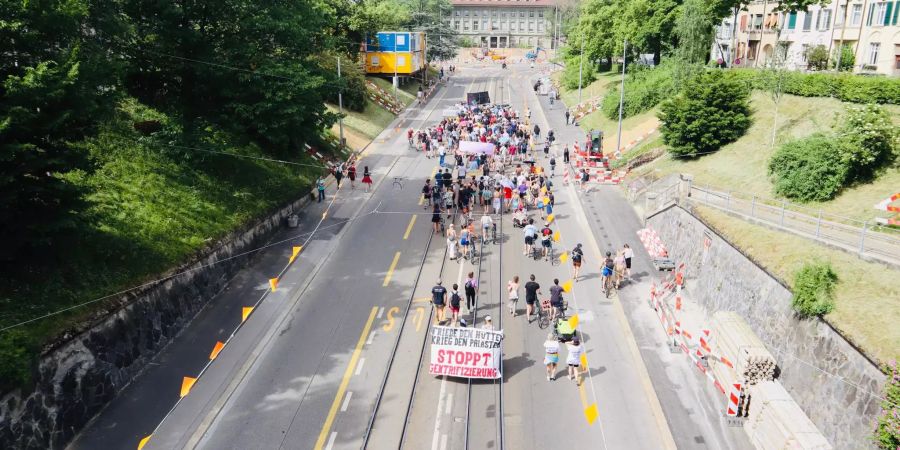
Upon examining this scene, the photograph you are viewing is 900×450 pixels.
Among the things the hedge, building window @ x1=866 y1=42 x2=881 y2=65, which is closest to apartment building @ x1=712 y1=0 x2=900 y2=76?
building window @ x1=866 y1=42 x2=881 y2=65

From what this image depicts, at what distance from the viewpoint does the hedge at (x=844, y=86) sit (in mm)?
26984

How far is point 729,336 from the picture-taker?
55.3 feet

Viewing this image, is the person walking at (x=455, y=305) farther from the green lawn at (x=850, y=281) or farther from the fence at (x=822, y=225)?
the fence at (x=822, y=225)

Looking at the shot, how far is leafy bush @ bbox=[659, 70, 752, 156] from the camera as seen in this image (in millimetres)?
32219

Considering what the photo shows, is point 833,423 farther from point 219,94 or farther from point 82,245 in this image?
point 219,94

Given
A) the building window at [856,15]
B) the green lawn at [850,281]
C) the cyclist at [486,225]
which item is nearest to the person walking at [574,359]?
the green lawn at [850,281]

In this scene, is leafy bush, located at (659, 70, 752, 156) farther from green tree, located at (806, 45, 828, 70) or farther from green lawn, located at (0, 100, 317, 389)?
green lawn, located at (0, 100, 317, 389)

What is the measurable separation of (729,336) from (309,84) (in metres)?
21.9

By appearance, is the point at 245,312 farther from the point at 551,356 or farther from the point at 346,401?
the point at 551,356

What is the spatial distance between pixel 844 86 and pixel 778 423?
862 inches

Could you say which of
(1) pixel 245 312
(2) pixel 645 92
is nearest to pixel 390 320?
(1) pixel 245 312

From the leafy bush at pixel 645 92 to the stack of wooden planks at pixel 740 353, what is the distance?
29.6 metres

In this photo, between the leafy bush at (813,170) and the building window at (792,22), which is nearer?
the leafy bush at (813,170)

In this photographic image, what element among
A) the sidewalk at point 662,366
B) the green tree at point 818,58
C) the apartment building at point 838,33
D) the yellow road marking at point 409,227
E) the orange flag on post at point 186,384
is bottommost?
the orange flag on post at point 186,384
